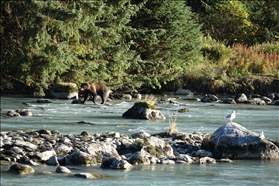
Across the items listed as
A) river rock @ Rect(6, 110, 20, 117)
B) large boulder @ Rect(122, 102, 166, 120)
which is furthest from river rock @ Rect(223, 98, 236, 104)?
river rock @ Rect(6, 110, 20, 117)

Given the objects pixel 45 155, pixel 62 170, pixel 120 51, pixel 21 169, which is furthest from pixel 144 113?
pixel 120 51

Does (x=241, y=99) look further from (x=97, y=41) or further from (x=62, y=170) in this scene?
(x=62, y=170)

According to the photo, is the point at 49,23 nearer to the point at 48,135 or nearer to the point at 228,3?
the point at 48,135

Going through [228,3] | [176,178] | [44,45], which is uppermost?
[228,3]

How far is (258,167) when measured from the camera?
1263 centimetres

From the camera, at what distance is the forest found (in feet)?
74.9

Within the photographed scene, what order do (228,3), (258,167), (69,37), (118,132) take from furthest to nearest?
(228,3) < (69,37) < (118,132) < (258,167)

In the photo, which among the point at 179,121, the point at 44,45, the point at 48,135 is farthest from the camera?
the point at 44,45

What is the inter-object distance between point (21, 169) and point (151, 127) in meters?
6.31

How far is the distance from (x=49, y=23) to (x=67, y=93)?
4.02 meters

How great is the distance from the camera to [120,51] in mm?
27031

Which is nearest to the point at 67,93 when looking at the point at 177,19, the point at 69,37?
the point at 69,37

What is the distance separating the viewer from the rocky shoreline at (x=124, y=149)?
12.5 metres

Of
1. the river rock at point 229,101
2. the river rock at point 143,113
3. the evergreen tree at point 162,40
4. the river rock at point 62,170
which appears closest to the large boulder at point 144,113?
the river rock at point 143,113
